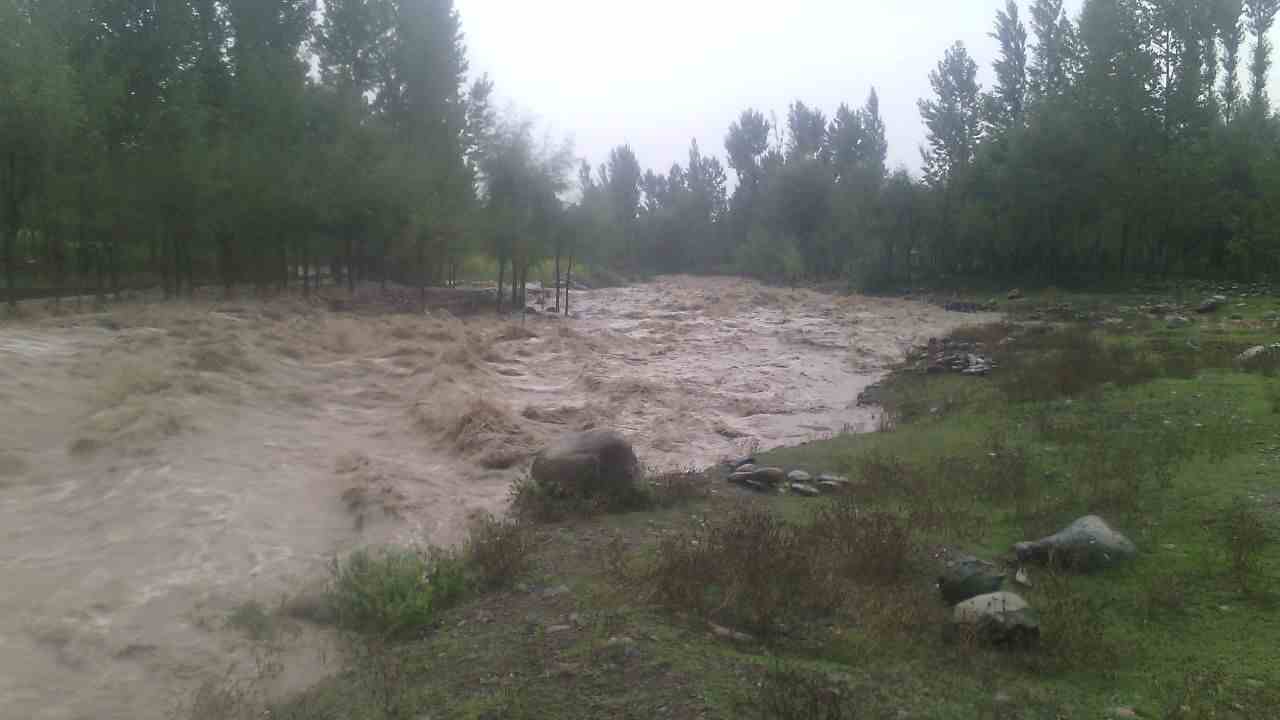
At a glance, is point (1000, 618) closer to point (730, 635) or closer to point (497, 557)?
point (730, 635)

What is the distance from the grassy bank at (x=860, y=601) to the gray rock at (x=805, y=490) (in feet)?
0.76

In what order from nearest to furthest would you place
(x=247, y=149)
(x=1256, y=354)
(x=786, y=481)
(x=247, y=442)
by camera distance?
(x=786, y=481), (x=247, y=442), (x=1256, y=354), (x=247, y=149)

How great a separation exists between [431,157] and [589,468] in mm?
35315

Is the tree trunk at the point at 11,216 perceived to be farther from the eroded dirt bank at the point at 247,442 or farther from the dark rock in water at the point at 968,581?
the dark rock in water at the point at 968,581

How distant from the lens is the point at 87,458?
1164 cm

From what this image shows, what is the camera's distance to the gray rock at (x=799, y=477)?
10622 mm

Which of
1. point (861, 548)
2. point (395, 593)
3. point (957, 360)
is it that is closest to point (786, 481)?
point (861, 548)

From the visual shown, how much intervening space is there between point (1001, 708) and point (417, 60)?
44.8 meters

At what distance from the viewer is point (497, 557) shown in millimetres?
7535

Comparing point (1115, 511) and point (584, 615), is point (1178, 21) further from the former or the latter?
point (584, 615)

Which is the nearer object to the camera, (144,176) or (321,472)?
(321,472)

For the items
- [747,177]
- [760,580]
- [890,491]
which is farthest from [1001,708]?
[747,177]

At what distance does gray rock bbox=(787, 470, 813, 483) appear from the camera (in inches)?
418

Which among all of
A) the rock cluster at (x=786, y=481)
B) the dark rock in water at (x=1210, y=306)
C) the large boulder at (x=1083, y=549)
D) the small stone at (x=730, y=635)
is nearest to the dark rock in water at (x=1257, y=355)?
the rock cluster at (x=786, y=481)
